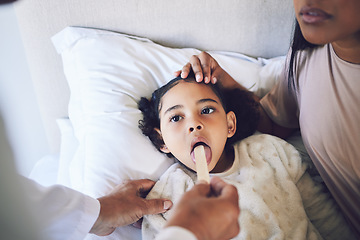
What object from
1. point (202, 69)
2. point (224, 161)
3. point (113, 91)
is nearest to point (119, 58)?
point (113, 91)

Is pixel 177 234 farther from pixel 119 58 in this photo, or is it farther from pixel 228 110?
pixel 119 58

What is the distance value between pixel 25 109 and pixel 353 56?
1.32m

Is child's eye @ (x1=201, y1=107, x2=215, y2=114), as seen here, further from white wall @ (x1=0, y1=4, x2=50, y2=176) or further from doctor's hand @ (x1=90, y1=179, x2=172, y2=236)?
white wall @ (x1=0, y1=4, x2=50, y2=176)

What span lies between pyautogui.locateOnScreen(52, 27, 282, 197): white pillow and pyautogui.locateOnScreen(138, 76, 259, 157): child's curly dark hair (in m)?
0.03

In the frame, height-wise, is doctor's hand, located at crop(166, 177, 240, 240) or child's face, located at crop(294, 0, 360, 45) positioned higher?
child's face, located at crop(294, 0, 360, 45)

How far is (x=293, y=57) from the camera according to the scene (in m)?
1.04

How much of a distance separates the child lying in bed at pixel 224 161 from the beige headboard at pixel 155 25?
350 millimetres

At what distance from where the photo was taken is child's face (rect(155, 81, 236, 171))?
0.95 metres

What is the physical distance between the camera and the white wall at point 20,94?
1.25 meters

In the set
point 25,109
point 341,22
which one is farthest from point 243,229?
point 25,109

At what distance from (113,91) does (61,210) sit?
53cm

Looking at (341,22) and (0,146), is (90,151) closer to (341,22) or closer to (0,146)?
(0,146)

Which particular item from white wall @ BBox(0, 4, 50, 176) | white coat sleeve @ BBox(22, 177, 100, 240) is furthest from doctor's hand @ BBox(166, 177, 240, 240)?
white wall @ BBox(0, 4, 50, 176)

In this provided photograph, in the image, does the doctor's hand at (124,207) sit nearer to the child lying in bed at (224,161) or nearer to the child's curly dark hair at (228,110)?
the child lying in bed at (224,161)
